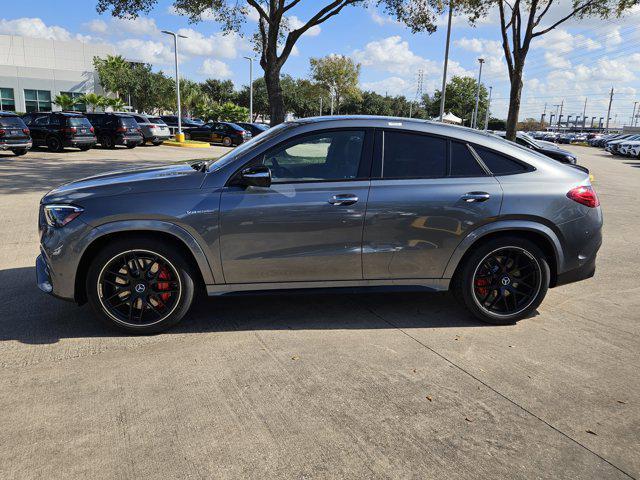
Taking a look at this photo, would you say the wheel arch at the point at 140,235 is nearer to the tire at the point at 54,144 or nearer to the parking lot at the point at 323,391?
the parking lot at the point at 323,391

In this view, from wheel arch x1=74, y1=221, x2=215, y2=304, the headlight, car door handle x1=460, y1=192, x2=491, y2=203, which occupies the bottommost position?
wheel arch x1=74, y1=221, x2=215, y2=304

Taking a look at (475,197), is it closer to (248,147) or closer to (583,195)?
(583,195)

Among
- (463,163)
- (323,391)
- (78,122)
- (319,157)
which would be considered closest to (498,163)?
(463,163)

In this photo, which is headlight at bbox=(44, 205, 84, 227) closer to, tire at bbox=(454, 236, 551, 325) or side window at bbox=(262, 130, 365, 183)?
side window at bbox=(262, 130, 365, 183)

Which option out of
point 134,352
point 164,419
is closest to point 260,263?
point 134,352

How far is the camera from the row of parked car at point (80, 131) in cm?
1859

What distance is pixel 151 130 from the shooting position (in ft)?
Result: 89.2

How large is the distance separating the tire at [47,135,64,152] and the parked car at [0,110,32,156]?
295 cm

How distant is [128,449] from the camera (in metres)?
2.72

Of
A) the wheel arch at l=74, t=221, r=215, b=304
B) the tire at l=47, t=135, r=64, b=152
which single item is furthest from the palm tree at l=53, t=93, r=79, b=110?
the wheel arch at l=74, t=221, r=215, b=304

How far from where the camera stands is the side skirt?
4.19 metres

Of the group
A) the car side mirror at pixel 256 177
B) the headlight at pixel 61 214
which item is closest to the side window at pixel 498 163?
the car side mirror at pixel 256 177

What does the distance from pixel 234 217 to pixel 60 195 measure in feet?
4.64

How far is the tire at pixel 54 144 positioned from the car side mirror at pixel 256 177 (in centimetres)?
2094
